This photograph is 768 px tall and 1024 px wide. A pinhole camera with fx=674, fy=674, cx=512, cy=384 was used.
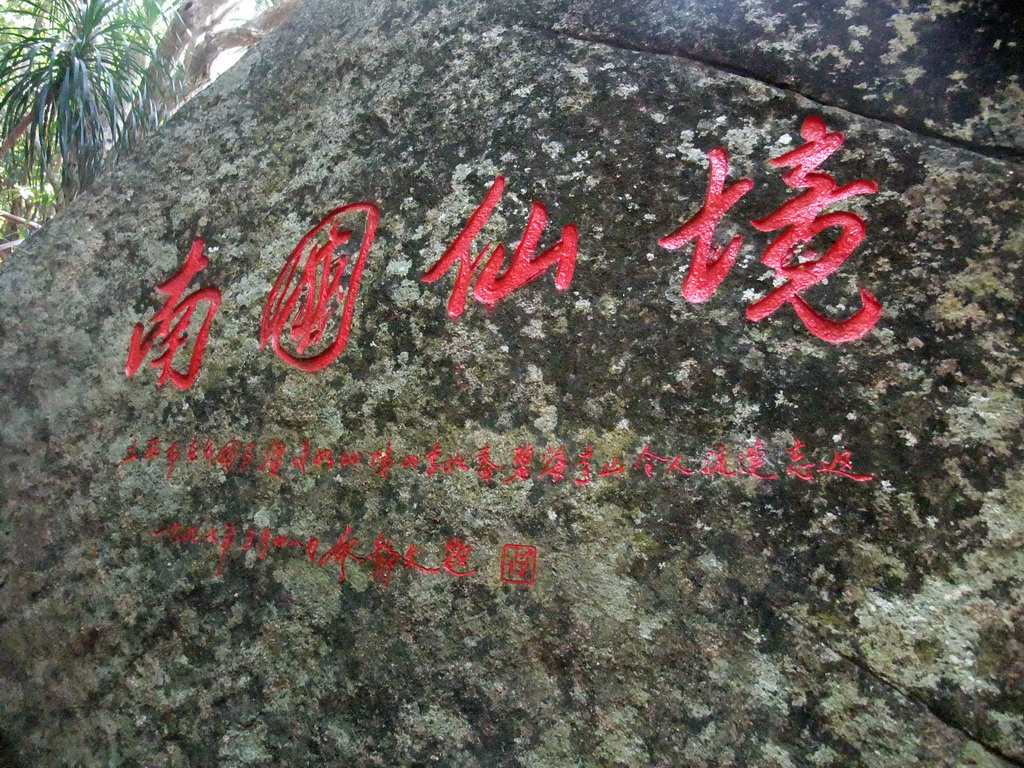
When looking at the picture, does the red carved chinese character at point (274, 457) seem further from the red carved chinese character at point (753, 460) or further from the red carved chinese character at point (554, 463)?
the red carved chinese character at point (753, 460)

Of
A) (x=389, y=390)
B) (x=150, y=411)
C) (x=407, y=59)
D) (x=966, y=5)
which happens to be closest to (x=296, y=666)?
(x=389, y=390)

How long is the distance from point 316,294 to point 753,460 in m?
1.11

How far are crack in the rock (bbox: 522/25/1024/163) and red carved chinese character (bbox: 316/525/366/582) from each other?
4.38 feet

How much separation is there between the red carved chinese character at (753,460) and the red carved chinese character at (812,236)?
0.26 m

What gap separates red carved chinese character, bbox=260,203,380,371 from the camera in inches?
65.4

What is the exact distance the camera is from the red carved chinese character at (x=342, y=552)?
1.52 meters

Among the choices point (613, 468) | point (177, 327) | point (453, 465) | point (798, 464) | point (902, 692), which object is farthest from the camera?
point (177, 327)

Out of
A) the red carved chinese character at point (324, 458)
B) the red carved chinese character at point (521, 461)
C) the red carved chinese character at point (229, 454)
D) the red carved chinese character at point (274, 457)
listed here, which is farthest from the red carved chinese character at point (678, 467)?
the red carved chinese character at point (229, 454)

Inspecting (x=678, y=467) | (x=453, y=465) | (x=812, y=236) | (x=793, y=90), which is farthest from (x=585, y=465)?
(x=793, y=90)

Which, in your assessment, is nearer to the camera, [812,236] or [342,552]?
[812,236]

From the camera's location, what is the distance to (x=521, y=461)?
146 cm

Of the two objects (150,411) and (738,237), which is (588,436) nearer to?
(738,237)

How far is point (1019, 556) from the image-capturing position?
1.17 m

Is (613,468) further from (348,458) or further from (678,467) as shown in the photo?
(348,458)
